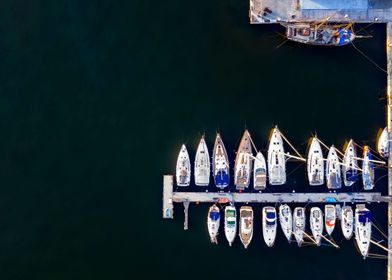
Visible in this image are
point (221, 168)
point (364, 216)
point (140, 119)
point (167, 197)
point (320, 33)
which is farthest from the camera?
point (140, 119)

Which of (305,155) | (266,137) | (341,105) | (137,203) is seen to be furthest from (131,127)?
(341,105)

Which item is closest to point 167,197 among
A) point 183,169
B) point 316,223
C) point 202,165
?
point 183,169

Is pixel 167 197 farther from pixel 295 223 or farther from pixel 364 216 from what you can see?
pixel 364 216

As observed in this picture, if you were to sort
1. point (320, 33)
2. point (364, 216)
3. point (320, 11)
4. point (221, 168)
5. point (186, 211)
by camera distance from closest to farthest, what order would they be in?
point (320, 11)
point (320, 33)
point (364, 216)
point (221, 168)
point (186, 211)

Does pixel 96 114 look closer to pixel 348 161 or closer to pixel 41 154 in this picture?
pixel 41 154

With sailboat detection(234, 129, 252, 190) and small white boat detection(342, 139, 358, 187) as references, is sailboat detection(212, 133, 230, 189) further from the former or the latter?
small white boat detection(342, 139, 358, 187)

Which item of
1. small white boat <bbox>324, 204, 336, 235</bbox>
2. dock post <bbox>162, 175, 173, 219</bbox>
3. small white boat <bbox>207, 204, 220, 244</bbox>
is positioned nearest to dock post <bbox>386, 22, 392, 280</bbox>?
small white boat <bbox>324, 204, 336, 235</bbox>
